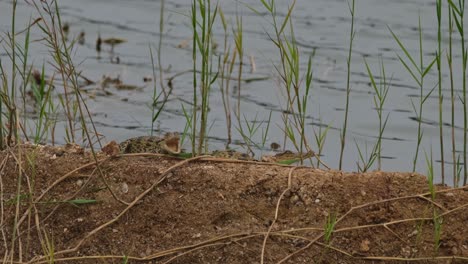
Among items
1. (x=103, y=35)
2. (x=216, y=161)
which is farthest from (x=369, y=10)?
(x=216, y=161)

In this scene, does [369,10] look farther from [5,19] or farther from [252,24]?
[5,19]

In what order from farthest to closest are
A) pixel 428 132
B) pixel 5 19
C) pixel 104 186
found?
pixel 5 19 → pixel 428 132 → pixel 104 186

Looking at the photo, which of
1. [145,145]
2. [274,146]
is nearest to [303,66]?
[274,146]

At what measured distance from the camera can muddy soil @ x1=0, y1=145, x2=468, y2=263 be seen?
317 cm

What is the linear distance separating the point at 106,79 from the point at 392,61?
6.39ft

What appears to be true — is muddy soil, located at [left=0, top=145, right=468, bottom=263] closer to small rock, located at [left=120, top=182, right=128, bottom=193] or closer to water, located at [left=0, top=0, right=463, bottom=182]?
small rock, located at [left=120, top=182, right=128, bottom=193]

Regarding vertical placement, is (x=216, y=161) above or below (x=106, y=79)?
above

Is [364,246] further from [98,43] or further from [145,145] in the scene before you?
[98,43]

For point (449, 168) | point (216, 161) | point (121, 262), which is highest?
point (216, 161)

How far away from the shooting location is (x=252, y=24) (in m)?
7.86

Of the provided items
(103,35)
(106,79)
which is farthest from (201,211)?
(103,35)

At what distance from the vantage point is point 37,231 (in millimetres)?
3244

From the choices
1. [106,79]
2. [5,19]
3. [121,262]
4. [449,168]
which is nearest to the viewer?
[121,262]

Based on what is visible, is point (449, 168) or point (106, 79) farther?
point (106, 79)
